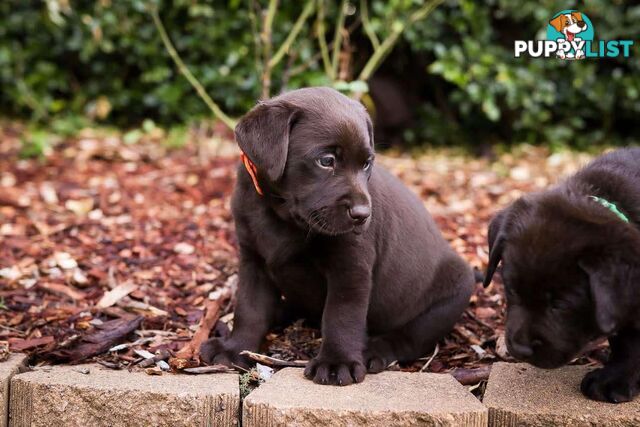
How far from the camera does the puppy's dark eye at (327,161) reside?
3465 millimetres

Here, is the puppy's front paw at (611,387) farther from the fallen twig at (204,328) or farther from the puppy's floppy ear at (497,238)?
the fallen twig at (204,328)

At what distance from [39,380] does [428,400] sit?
159 cm

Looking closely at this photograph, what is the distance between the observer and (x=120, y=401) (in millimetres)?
3342

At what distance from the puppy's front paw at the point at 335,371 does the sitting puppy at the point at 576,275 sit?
70 cm

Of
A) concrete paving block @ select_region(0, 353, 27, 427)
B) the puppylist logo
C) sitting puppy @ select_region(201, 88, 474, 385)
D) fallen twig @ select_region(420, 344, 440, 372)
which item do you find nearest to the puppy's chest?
sitting puppy @ select_region(201, 88, 474, 385)

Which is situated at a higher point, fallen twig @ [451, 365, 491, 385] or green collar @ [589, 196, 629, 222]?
green collar @ [589, 196, 629, 222]

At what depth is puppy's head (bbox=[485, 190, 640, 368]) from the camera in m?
2.96

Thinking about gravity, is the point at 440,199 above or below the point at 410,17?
below

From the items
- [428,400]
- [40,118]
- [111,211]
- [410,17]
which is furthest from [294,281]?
[40,118]

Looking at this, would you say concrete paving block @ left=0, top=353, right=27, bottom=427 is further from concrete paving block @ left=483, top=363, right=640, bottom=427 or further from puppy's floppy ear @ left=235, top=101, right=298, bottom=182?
concrete paving block @ left=483, top=363, right=640, bottom=427

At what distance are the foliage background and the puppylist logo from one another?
123mm

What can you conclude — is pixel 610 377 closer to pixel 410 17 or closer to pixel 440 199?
pixel 440 199

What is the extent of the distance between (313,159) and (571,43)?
4560 mm

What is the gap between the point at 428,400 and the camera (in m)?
3.28
